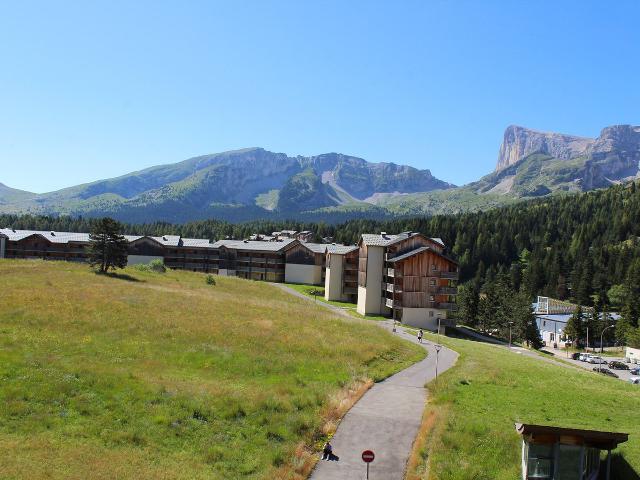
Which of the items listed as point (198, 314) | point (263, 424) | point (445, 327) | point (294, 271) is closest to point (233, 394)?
point (263, 424)

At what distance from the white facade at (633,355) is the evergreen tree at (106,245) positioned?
106 meters

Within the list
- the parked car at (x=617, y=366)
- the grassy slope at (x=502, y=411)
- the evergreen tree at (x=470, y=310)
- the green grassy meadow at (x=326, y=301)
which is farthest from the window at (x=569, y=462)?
the evergreen tree at (x=470, y=310)

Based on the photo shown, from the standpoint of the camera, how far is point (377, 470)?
87.6 feet

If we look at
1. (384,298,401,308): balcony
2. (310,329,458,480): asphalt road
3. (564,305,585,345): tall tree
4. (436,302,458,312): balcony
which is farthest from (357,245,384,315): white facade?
(564,305,585,345): tall tree

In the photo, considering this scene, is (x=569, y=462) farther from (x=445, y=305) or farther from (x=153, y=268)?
(x=153, y=268)

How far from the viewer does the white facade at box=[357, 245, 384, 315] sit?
99.6m

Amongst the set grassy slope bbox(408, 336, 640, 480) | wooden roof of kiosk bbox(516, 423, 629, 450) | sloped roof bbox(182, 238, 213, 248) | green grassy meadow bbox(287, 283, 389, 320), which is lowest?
green grassy meadow bbox(287, 283, 389, 320)

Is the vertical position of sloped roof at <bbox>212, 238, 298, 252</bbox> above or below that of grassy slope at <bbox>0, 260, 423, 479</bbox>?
above

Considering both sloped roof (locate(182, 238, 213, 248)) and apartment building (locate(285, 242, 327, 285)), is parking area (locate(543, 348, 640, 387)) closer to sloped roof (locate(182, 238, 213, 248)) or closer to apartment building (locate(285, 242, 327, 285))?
apartment building (locate(285, 242, 327, 285))

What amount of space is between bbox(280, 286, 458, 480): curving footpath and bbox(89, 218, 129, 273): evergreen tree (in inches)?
2614

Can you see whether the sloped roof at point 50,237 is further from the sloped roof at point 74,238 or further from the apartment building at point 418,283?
the apartment building at point 418,283

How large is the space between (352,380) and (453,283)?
5617 cm

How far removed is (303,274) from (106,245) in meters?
63.0

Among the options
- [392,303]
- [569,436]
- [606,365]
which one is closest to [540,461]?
[569,436]
